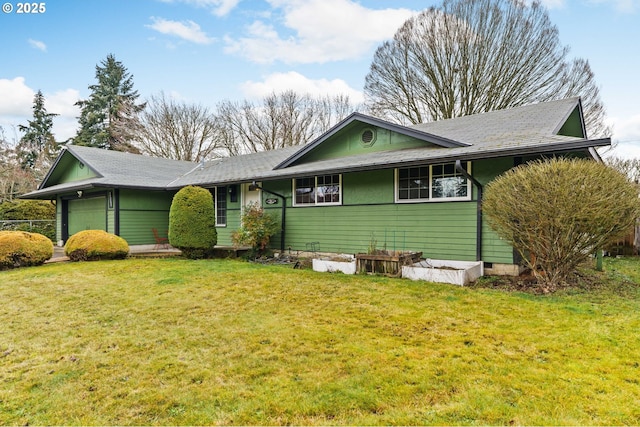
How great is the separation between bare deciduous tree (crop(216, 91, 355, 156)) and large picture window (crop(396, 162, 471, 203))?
1606 cm

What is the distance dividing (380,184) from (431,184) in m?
1.22

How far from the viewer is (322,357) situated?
124 inches

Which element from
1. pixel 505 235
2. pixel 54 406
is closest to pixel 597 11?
pixel 505 235

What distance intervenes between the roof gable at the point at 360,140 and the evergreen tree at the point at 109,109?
20921 mm

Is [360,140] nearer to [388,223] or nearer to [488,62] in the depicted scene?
[388,223]

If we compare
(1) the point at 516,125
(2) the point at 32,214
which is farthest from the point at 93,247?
(2) the point at 32,214

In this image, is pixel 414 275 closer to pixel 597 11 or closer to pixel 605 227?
pixel 605 227

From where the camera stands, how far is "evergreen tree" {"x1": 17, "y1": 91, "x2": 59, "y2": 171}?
26.5 m

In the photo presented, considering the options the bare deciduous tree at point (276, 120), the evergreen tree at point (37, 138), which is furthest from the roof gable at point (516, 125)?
the evergreen tree at point (37, 138)

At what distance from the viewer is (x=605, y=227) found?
201 inches

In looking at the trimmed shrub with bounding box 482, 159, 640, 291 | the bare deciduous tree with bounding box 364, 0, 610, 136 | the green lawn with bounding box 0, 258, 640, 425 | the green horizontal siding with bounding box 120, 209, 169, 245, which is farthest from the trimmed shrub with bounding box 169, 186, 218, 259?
the bare deciduous tree with bounding box 364, 0, 610, 136

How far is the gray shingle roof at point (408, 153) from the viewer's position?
6293mm

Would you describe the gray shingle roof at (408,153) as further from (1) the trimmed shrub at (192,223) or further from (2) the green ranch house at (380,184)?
(1) the trimmed shrub at (192,223)

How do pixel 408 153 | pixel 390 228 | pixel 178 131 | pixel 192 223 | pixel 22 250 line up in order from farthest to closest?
pixel 178 131, pixel 192 223, pixel 22 250, pixel 390 228, pixel 408 153
